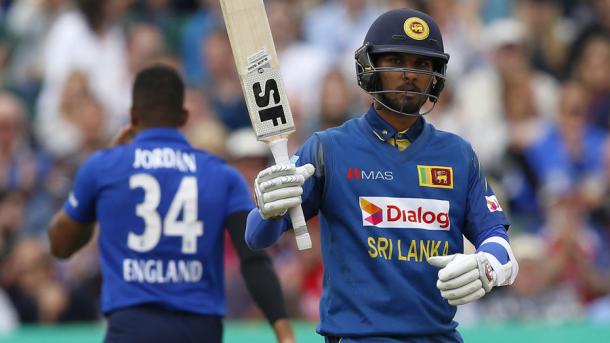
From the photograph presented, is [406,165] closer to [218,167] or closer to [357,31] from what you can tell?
[218,167]

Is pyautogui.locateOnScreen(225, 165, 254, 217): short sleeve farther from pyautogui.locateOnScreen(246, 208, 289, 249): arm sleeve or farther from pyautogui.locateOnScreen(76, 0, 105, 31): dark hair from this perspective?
pyautogui.locateOnScreen(76, 0, 105, 31): dark hair

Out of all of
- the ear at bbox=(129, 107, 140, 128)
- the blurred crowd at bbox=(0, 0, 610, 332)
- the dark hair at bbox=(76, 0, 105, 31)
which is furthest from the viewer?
the dark hair at bbox=(76, 0, 105, 31)

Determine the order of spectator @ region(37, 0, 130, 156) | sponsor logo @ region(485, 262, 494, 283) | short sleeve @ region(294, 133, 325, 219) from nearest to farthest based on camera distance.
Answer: sponsor logo @ region(485, 262, 494, 283)
short sleeve @ region(294, 133, 325, 219)
spectator @ region(37, 0, 130, 156)

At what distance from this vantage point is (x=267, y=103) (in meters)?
5.42

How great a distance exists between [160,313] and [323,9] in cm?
720

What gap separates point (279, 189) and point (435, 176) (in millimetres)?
722

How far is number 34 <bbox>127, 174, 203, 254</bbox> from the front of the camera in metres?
6.57

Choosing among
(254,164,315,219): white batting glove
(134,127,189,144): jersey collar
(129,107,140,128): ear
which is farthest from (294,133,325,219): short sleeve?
(129,107,140,128): ear

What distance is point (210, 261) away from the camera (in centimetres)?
667

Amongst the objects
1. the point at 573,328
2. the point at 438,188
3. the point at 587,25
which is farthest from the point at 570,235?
the point at 438,188

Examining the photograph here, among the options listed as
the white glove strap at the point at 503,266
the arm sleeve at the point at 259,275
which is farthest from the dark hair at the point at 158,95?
the white glove strap at the point at 503,266

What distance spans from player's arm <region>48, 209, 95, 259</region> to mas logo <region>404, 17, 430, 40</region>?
7.29ft

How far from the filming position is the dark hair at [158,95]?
6.83m

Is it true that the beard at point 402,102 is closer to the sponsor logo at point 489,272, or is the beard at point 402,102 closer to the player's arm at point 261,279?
the sponsor logo at point 489,272
